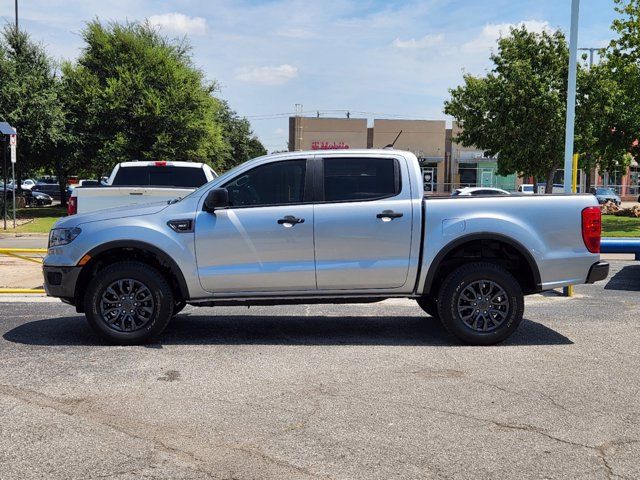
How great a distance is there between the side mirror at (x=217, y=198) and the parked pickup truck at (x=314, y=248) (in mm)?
10

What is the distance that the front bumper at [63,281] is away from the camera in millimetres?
6207

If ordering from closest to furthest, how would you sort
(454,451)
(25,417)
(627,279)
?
(454,451) < (25,417) < (627,279)

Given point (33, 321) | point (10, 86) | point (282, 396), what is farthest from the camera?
point (10, 86)

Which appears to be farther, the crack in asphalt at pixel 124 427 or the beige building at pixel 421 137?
the beige building at pixel 421 137

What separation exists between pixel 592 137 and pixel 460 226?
22.7m

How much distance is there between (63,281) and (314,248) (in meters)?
2.43

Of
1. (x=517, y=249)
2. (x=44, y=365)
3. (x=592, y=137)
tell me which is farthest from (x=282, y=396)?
(x=592, y=137)

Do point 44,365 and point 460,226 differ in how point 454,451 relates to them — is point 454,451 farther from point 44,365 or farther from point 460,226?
point 44,365

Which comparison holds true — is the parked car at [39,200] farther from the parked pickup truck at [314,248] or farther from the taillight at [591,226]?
the taillight at [591,226]

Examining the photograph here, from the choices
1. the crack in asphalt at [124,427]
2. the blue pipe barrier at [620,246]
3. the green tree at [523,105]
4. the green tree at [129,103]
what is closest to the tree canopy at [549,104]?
the green tree at [523,105]

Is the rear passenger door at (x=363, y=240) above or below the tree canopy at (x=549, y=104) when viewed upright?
below

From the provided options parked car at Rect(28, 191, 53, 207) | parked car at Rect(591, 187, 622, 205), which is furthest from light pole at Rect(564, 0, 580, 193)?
parked car at Rect(591, 187, 622, 205)

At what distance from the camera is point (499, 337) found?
20.8ft

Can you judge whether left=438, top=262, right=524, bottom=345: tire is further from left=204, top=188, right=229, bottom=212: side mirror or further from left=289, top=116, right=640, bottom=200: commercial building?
left=289, top=116, right=640, bottom=200: commercial building
